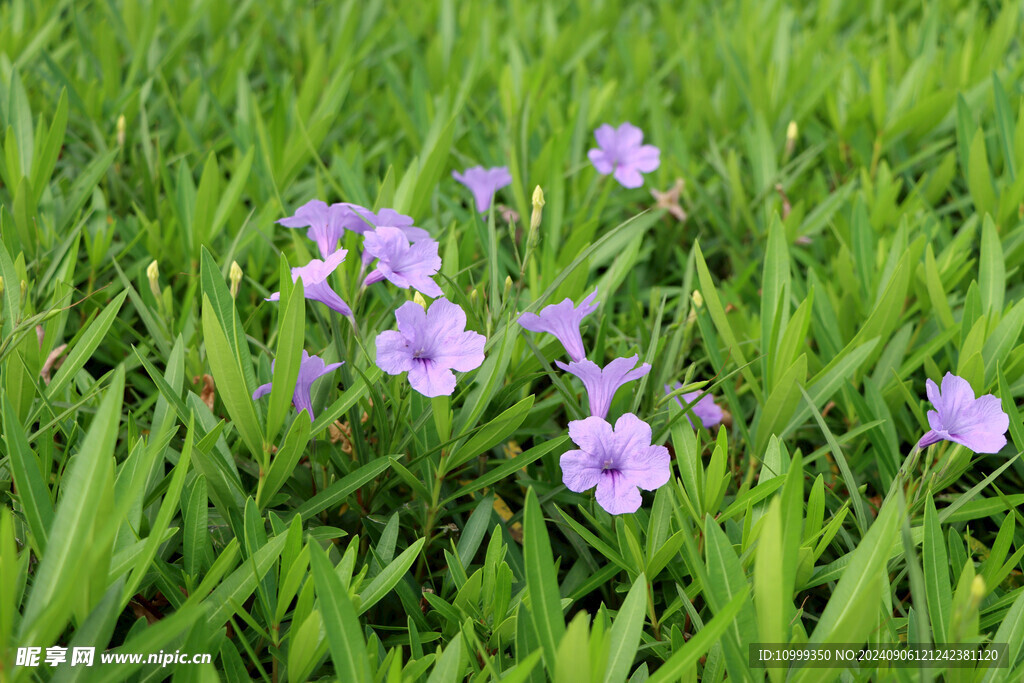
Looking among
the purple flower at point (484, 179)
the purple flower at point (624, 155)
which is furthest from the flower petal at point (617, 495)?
the purple flower at point (624, 155)

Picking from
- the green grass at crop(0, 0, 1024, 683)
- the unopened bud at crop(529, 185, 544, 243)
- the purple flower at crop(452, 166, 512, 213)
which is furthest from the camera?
the purple flower at crop(452, 166, 512, 213)

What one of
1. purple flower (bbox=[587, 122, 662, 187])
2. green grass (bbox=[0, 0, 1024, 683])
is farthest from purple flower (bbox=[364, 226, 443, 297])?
purple flower (bbox=[587, 122, 662, 187])

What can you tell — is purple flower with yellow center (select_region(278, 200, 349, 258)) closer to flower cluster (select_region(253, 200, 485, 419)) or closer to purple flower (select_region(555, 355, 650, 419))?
flower cluster (select_region(253, 200, 485, 419))

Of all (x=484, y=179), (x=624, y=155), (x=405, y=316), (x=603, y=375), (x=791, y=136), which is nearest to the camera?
(x=405, y=316)

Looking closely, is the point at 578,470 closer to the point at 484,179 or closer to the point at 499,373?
the point at 499,373

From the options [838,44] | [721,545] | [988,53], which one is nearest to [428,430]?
[721,545]

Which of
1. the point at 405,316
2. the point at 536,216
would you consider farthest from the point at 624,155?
the point at 405,316
